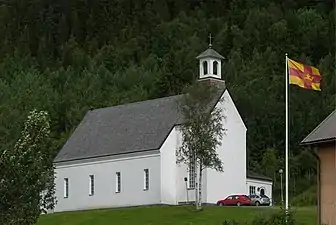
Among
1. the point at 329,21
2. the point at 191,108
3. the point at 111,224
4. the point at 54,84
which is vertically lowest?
the point at 111,224

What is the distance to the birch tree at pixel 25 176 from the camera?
32.5 metres

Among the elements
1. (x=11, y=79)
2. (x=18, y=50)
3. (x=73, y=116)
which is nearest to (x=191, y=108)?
(x=73, y=116)

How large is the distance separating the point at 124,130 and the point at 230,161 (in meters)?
9.22

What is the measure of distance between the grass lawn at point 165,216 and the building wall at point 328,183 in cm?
2017

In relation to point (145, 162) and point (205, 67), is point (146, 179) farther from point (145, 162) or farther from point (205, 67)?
point (205, 67)

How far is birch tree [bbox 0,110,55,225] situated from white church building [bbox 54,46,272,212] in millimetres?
32441

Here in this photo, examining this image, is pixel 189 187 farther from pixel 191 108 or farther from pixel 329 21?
pixel 329 21

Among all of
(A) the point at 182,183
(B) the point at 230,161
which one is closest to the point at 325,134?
(A) the point at 182,183

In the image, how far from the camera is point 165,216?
56812 mm

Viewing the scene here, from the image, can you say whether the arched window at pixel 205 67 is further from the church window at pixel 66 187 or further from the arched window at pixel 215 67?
the church window at pixel 66 187

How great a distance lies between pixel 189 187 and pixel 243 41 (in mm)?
78576

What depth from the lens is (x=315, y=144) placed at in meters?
27.5

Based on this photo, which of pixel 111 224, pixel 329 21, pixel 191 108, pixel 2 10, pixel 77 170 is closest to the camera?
A: pixel 111 224

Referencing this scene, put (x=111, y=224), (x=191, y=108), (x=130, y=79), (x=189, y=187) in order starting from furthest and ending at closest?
(x=130, y=79), (x=189, y=187), (x=191, y=108), (x=111, y=224)
